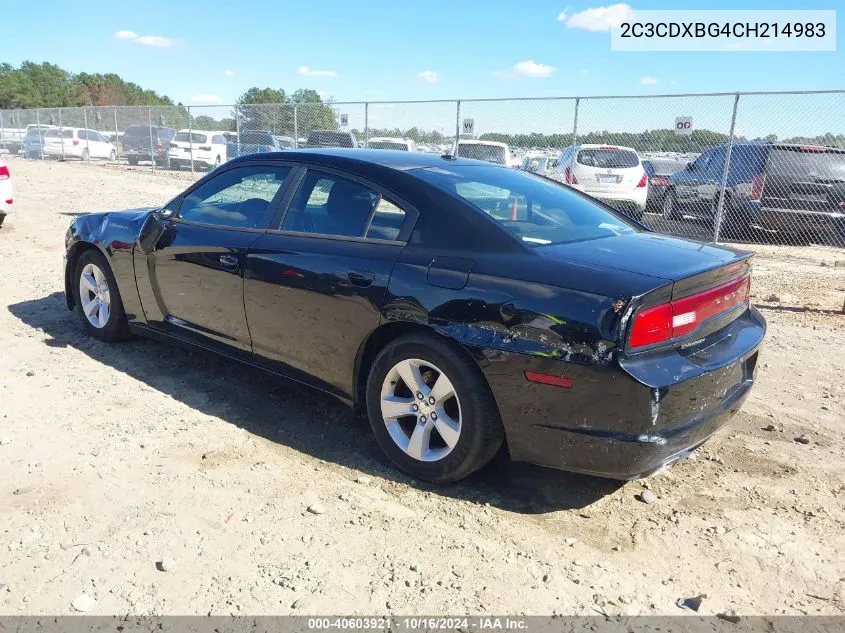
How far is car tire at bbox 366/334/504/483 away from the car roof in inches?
42.2

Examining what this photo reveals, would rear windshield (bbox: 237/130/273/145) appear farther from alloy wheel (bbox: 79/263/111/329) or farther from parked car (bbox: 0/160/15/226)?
alloy wheel (bbox: 79/263/111/329)

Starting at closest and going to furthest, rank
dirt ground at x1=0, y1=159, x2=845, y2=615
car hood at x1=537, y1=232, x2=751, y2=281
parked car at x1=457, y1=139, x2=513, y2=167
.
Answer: dirt ground at x1=0, y1=159, x2=845, y2=615
car hood at x1=537, y1=232, x2=751, y2=281
parked car at x1=457, y1=139, x2=513, y2=167

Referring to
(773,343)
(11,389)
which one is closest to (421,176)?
(11,389)

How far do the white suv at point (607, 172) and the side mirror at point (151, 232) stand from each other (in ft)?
29.4

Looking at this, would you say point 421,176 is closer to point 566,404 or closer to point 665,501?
point 566,404

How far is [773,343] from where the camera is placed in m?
5.66

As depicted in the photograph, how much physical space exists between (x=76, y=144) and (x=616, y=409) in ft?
104

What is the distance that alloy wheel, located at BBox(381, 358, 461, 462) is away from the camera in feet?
10.2

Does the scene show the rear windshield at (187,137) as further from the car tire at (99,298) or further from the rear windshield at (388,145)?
the car tire at (99,298)

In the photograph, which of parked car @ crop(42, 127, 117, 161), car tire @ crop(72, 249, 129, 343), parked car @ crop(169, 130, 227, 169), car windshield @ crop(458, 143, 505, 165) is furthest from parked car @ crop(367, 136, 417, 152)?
parked car @ crop(42, 127, 117, 161)

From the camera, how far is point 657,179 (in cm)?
1373

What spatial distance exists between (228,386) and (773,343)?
4409 mm

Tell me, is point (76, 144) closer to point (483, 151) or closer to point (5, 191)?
point (5, 191)

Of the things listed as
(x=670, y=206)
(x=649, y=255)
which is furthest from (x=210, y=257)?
(x=670, y=206)
